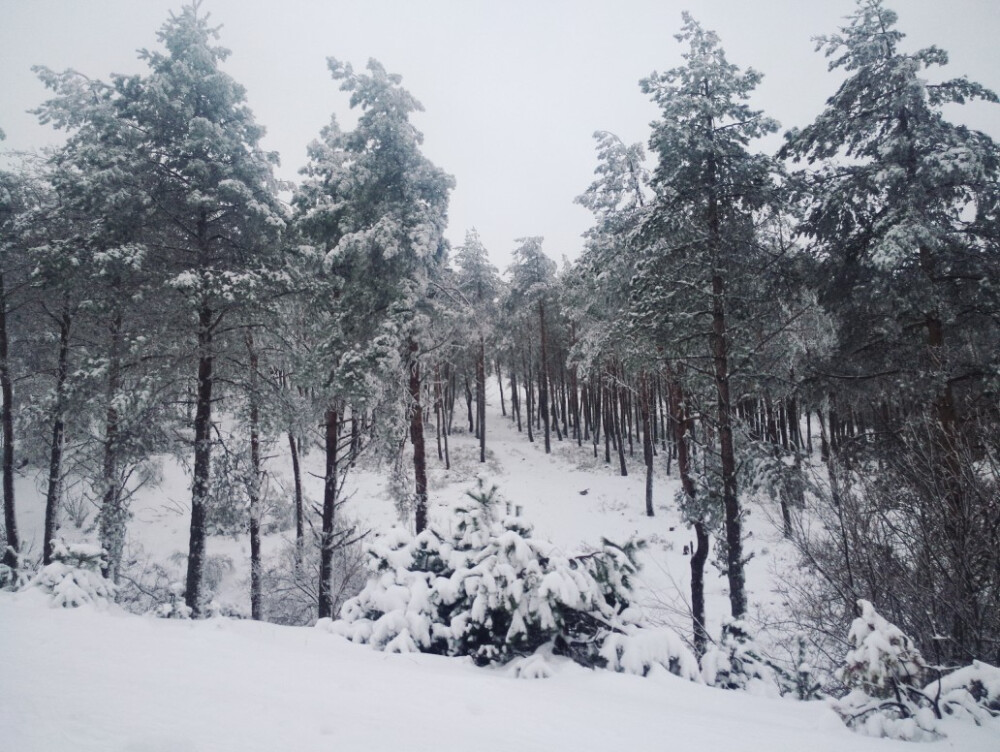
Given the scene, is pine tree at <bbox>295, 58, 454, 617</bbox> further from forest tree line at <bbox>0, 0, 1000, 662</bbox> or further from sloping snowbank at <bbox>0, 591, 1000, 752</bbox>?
sloping snowbank at <bbox>0, 591, 1000, 752</bbox>

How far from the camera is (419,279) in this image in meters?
10.7

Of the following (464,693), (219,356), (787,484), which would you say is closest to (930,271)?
(787,484)

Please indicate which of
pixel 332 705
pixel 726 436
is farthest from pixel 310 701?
pixel 726 436

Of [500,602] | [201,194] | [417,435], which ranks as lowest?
[500,602]

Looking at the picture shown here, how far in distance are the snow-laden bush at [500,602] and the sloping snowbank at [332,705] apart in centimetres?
25

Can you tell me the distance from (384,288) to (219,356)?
135 inches

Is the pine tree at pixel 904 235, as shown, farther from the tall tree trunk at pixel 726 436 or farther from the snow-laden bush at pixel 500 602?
the snow-laden bush at pixel 500 602

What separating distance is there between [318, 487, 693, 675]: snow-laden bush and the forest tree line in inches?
124

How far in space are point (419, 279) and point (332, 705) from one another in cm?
878

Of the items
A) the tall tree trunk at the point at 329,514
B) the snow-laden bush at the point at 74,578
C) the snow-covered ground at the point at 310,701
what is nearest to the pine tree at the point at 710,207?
the snow-covered ground at the point at 310,701

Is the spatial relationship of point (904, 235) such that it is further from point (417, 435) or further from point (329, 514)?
point (329, 514)

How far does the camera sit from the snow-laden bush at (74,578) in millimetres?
5375

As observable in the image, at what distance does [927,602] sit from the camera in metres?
5.25

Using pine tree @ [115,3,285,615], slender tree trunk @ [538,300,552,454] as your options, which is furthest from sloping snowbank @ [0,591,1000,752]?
slender tree trunk @ [538,300,552,454]
